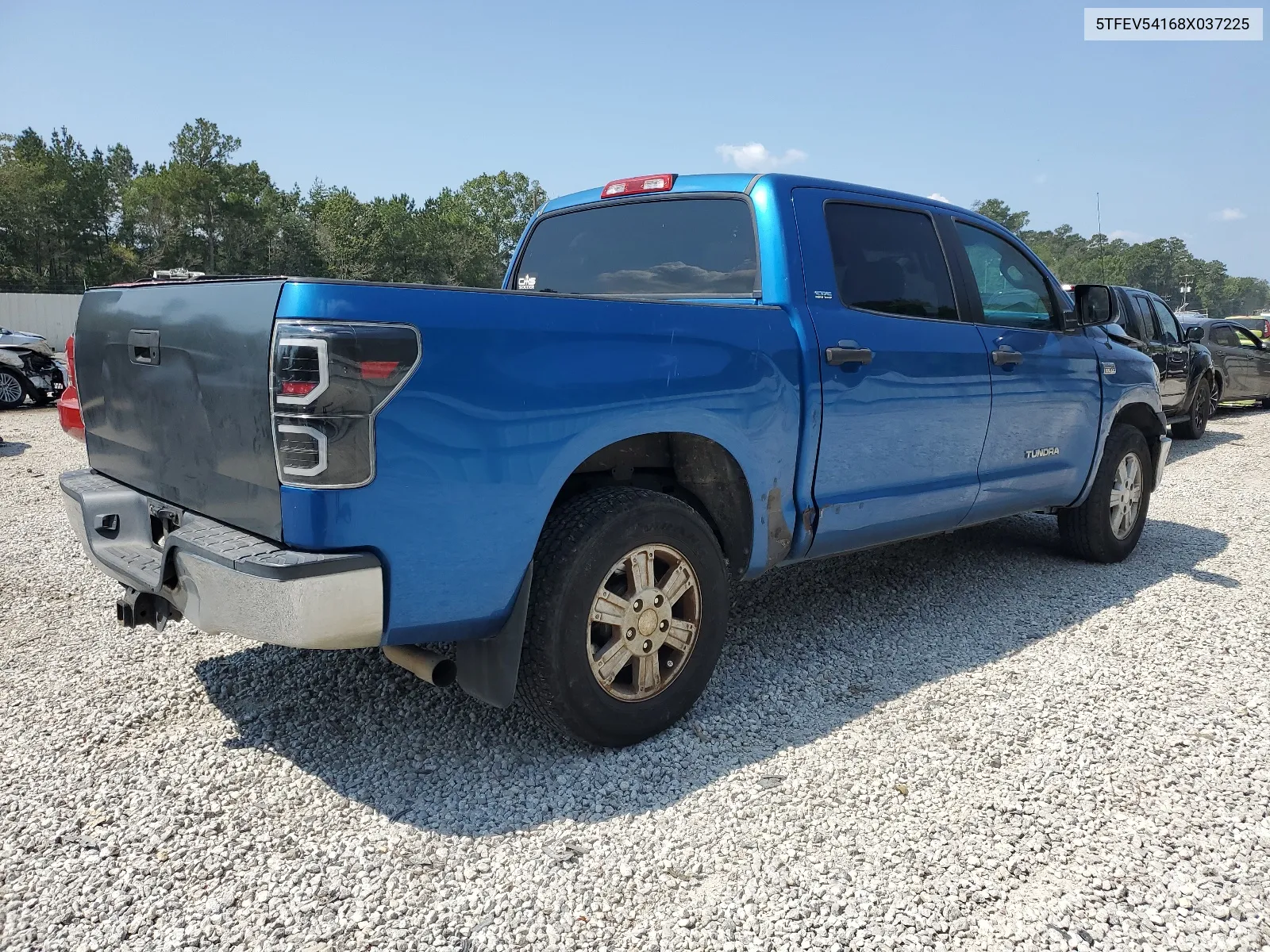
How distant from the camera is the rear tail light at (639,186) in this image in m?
4.00

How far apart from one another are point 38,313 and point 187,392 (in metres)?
45.4

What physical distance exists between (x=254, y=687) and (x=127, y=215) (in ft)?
313

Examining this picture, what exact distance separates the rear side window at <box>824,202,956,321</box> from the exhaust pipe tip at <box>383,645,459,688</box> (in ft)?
7.03

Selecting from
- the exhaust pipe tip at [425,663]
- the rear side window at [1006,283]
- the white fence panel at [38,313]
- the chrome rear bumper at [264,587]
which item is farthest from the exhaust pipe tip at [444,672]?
the white fence panel at [38,313]

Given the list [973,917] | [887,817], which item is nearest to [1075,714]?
[887,817]

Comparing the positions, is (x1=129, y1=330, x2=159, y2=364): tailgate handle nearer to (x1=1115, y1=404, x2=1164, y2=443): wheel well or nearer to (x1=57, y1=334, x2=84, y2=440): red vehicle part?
(x1=57, y1=334, x2=84, y2=440): red vehicle part

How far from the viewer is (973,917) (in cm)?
230

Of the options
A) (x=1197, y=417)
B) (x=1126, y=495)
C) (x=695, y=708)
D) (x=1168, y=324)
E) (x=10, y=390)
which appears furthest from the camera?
(x=10, y=390)

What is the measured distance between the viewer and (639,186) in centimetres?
412

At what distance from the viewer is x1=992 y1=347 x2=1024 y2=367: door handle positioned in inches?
174

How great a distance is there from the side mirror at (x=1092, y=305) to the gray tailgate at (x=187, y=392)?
442 centimetres

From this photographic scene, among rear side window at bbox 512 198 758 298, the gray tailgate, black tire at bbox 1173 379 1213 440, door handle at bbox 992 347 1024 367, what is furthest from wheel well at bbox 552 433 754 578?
black tire at bbox 1173 379 1213 440

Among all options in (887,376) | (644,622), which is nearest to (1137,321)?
(887,376)

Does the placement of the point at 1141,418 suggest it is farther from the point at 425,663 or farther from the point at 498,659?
the point at 425,663
